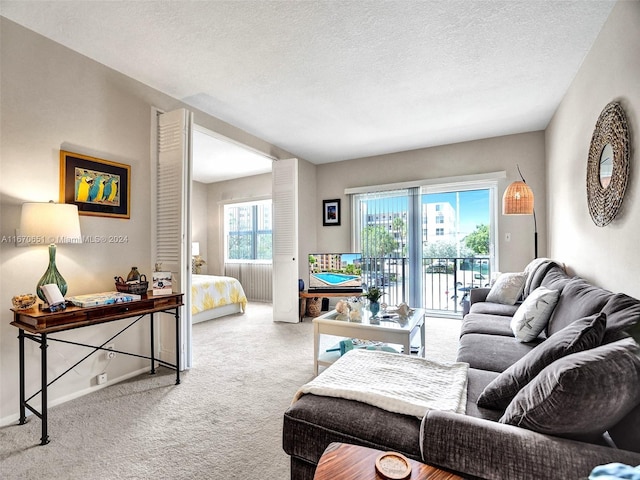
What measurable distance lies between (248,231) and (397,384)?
590cm

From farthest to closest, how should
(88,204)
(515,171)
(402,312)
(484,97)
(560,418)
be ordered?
(515,171)
(484,97)
(402,312)
(88,204)
(560,418)

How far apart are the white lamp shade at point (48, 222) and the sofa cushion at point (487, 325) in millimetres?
2928

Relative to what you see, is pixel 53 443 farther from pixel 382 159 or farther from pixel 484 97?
pixel 382 159

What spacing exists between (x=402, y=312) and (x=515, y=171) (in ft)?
9.35

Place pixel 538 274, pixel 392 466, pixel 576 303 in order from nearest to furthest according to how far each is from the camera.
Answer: pixel 392 466, pixel 576 303, pixel 538 274

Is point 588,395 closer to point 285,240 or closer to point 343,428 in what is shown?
point 343,428

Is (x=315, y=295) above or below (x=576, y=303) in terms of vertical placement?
below

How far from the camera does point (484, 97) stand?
3182 mm

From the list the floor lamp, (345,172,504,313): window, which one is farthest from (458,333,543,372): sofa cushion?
(345,172,504,313): window

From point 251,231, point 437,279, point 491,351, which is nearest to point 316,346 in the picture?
point 491,351

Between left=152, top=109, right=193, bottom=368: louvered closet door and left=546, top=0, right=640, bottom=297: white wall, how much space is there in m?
3.19

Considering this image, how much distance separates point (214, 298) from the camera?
4.71 m

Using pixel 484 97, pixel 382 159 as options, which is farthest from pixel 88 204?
pixel 382 159

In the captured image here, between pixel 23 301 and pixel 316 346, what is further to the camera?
pixel 316 346
